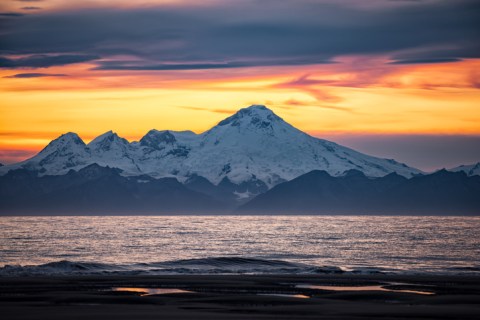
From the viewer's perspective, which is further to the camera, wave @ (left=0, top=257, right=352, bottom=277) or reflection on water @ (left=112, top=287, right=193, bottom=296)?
wave @ (left=0, top=257, right=352, bottom=277)

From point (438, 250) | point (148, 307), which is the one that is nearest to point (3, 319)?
point (148, 307)

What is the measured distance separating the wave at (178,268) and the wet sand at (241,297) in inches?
226

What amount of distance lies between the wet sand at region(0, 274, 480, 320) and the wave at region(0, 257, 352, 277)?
18.8ft

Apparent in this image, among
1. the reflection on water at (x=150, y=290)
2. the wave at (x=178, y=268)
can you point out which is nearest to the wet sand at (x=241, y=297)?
the reflection on water at (x=150, y=290)

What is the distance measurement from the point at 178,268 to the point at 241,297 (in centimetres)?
2643

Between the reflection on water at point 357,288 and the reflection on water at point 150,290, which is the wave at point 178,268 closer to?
the reflection on water at point 357,288

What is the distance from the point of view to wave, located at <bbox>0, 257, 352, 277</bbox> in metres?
65.2

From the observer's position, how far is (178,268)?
71000 millimetres

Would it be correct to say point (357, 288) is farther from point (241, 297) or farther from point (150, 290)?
point (150, 290)

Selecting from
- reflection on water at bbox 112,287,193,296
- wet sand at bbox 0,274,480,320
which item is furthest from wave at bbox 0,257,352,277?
reflection on water at bbox 112,287,193,296

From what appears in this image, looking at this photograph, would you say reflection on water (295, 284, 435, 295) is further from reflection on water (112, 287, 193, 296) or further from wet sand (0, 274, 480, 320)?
reflection on water (112, 287, 193, 296)

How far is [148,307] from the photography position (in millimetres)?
40531

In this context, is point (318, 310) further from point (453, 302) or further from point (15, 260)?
point (15, 260)

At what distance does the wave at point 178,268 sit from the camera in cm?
6525
